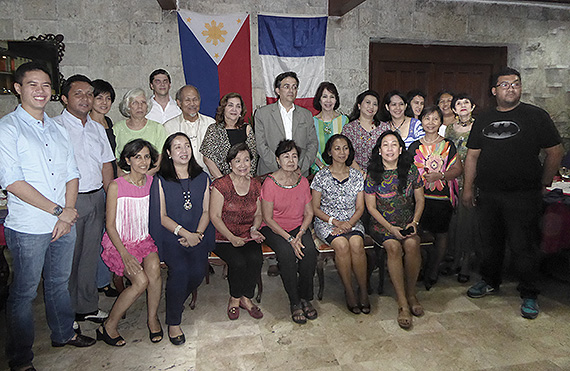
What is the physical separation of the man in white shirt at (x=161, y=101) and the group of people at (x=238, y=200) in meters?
0.41

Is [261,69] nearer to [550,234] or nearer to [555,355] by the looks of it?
[550,234]

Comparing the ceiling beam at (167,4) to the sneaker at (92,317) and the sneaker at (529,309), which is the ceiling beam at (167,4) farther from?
the sneaker at (529,309)

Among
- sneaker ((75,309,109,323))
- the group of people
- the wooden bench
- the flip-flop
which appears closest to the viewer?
the group of people

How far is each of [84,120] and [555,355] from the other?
3.36 meters

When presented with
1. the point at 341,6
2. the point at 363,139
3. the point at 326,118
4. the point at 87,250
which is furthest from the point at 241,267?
the point at 341,6

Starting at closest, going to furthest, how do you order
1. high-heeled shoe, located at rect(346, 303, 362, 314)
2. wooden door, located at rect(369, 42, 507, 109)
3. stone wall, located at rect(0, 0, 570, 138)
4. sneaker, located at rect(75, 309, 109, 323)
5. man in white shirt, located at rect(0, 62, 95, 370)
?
man in white shirt, located at rect(0, 62, 95, 370), sneaker, located at rect(75, 309, 109, 323), high-heeled shoe, located at rect(346, 303, 362, 314), stone wall, located at rect(0, 0, 570, 138), wooden door, located at rect(369, 42, 507, 109)

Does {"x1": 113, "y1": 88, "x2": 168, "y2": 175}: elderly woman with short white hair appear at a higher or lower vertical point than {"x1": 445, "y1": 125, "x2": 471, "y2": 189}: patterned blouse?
higher

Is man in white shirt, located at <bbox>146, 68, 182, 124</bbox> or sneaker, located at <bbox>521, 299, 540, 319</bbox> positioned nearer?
sneaker, located at <bbox>521, 299, 540, 319</bbox>

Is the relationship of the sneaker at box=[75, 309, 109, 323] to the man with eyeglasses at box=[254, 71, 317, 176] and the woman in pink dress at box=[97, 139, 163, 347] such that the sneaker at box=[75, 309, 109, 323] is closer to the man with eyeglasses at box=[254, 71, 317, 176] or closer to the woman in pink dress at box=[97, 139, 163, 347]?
the woman in pink dress at box=[97, 139, 163, 347]

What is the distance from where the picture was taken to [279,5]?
5066 millimetres

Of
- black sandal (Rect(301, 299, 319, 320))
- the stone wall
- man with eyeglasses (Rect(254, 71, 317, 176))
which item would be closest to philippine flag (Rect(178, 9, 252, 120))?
the stone wall

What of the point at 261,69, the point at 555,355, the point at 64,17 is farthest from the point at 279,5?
the point at 555,355

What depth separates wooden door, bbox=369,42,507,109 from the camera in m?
5.73

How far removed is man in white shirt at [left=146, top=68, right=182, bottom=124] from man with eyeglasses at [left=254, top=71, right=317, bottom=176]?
0.93m
